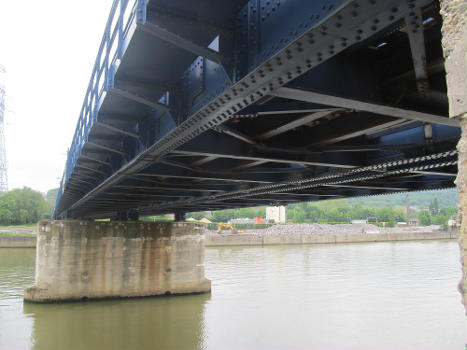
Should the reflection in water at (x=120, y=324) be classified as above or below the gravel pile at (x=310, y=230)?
below

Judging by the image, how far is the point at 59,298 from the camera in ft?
60.3

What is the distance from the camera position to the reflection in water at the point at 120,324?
13.3 meters

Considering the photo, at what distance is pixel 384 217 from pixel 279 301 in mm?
125249

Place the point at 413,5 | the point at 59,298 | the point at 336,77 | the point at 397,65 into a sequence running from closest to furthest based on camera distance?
1. the point at 413,5
2. the point at 336,77
3. the point at 397,65
4. the point at 59,298

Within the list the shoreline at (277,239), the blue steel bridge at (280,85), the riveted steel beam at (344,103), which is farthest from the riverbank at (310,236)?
the riveted steel beam at (344,103)

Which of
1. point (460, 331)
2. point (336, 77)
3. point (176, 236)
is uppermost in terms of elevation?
point (336, 77)

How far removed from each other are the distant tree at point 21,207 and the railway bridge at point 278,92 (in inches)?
3293

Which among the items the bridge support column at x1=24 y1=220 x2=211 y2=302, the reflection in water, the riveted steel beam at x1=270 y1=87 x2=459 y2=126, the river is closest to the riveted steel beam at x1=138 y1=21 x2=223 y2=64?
the riveted steel beam at x1=270 y1=87 x2=459 y2=126

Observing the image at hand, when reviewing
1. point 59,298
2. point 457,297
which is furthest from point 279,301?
point 59,298

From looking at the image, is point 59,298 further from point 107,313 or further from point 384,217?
point 384,217

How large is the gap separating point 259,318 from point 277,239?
48423 millimetres

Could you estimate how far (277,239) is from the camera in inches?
2496

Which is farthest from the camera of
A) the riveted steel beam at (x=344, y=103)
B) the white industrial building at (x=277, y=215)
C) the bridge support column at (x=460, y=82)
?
the white industrial building at (x=277, y=215)

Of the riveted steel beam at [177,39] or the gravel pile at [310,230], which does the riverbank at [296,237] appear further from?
the riveted steel beam at [177,39]
